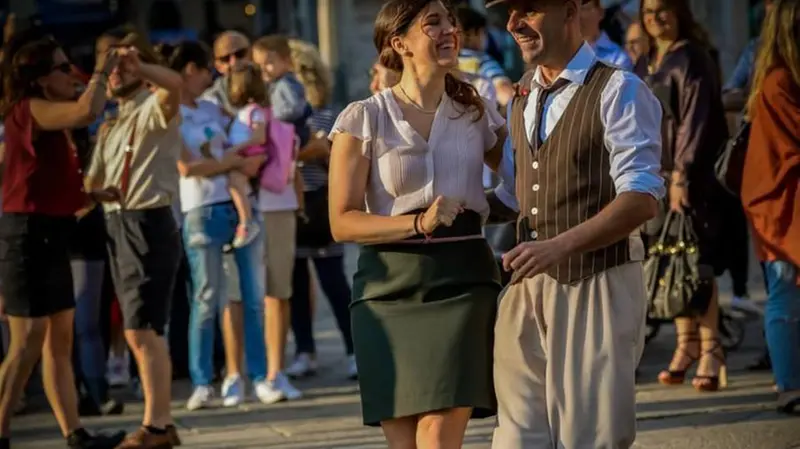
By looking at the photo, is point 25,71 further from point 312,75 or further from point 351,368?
point 351,368

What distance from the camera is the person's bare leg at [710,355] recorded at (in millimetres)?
9062

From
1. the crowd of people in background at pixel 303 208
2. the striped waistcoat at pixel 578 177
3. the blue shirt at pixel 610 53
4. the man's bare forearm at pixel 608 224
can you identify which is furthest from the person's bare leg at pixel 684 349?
the man's bare forearm at pixel 608 224

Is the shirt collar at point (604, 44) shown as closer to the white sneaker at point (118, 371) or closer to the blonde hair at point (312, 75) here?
the blonde hair at point (312, 75)

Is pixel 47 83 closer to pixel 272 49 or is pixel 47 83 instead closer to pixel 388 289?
pixel 272 49

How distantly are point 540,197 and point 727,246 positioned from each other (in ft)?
15.4

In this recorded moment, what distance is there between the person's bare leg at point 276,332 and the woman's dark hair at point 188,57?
4.47ft

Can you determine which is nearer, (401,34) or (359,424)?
(401,34)

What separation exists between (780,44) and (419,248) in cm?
323

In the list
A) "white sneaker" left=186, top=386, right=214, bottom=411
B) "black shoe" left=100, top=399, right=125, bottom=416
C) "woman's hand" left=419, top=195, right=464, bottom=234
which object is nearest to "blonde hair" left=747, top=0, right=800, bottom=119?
"woman's hand" left=419, top=195, right=464, bottom=234

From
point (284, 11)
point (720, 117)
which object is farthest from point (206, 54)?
point (284, 11)

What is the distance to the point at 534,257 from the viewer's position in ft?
15.4

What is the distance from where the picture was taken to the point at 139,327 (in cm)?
802

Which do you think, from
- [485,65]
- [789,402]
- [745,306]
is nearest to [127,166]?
[485,65]

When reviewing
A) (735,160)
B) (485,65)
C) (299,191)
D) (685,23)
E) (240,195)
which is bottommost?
(299,191)
